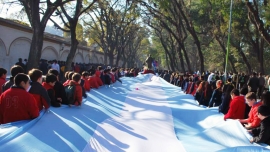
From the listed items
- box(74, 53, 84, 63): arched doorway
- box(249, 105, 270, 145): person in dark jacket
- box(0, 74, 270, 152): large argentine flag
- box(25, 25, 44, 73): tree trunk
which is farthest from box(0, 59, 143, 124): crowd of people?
box(74, 53, 84, 63): arched doorway

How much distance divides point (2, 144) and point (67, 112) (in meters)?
2.63

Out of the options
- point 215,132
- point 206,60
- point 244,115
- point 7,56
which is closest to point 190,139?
point 215,132

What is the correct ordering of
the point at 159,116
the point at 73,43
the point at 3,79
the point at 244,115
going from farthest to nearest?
the point at 73,43
the point at 159,116
the point at 3,79
the point at 244,115

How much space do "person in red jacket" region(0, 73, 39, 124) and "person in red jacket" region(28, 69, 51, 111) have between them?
70 cm

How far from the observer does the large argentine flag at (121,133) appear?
440cm

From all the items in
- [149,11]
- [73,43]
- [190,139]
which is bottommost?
[190,139]

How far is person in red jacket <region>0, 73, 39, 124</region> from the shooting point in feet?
15.5

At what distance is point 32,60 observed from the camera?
42.4ft

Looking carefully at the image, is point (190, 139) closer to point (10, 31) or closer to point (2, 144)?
point (2, 144)

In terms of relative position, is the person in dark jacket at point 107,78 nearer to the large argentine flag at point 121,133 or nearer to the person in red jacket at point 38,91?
the large argentine flag at point 121,133

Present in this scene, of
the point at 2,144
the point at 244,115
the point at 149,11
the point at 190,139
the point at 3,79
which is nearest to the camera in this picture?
the point at 2,144

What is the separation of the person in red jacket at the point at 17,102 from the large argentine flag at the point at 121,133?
17cm

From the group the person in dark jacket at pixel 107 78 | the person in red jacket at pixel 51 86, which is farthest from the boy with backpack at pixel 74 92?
Answer: the person in dark jacket at pixel 107 78

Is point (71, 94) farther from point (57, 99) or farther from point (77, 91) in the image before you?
point (57, 99)
